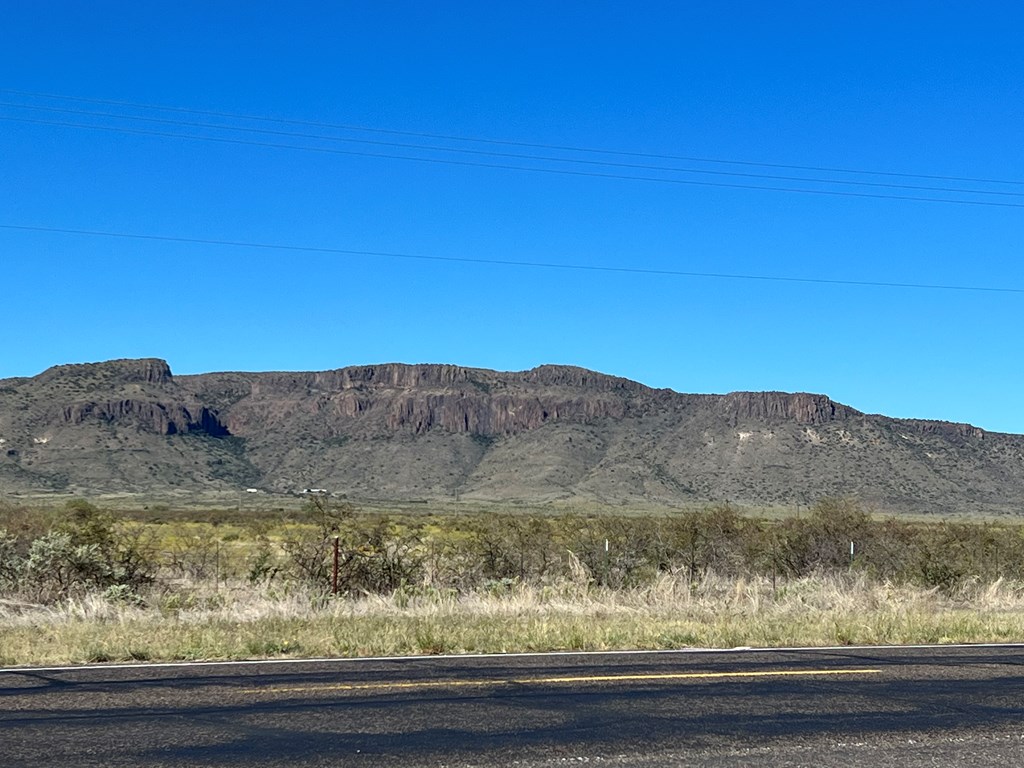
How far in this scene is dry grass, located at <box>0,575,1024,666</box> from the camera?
40.0ft

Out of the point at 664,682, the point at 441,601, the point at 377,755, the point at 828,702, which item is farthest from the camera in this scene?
the point at 441,601

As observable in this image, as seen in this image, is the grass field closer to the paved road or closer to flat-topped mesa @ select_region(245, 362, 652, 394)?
the paved road

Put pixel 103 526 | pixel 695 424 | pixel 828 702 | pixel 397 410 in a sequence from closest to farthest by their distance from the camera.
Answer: pixel 828 702 < pixel 103 526 < pixel 695 424 < pixel 397 410

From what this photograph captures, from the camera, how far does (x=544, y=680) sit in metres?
9.98

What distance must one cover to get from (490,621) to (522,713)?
20.8ft

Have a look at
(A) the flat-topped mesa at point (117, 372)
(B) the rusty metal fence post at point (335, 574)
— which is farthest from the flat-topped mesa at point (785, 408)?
(B) the rusty metal fence post at point (335, 574)

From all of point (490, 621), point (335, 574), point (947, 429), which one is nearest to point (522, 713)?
point (490, 621)

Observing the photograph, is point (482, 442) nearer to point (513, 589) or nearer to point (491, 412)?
point (491, 412)

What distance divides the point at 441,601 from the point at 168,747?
32.9 ft

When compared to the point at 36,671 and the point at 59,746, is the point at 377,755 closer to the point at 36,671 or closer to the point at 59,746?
the point at 59,746

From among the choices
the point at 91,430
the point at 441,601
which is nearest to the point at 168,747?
the point at 441,601

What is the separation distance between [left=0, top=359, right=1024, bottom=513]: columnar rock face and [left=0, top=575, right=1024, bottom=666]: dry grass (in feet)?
243

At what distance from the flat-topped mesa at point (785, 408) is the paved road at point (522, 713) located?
109627mm

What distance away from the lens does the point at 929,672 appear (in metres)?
10.8
